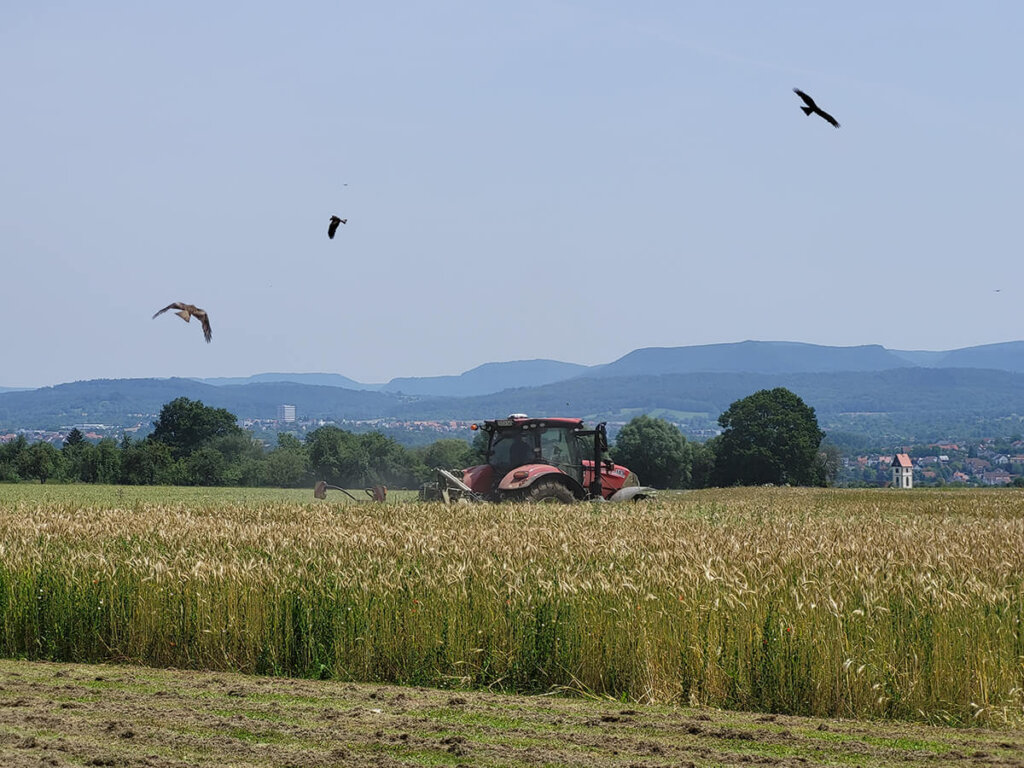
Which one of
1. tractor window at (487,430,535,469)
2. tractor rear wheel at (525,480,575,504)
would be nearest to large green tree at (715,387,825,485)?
tractor window at (487,430,535,469)

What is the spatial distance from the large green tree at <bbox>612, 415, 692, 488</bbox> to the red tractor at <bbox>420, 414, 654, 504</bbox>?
2076 inches

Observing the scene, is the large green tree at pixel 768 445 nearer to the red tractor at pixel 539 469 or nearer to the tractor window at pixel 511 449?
the red tractor at pixel 539 469

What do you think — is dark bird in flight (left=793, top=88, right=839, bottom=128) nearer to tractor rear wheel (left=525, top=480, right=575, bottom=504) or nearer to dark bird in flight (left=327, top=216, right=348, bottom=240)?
dark bird in flight (left=327, top=216, right=348, bottom=240)

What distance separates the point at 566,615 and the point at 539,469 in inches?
536

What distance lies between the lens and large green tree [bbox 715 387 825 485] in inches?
3054

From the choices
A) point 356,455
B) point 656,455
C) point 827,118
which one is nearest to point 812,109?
point 827,118

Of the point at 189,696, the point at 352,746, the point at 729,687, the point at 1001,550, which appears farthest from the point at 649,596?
the point at 1001,550

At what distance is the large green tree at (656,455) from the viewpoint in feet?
259

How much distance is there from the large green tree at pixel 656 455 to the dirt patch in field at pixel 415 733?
6870 centimetres

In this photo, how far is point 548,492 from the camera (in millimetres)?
23703

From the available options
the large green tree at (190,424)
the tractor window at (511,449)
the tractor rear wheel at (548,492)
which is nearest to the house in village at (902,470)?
the large green tree at (190,424)

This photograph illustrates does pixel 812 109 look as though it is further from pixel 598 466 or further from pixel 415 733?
pixel 598 466

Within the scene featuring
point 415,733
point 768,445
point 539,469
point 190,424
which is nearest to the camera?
point 415,733

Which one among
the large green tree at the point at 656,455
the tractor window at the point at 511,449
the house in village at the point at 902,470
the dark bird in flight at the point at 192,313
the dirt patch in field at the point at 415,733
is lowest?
the house in village at the point at 902,470
